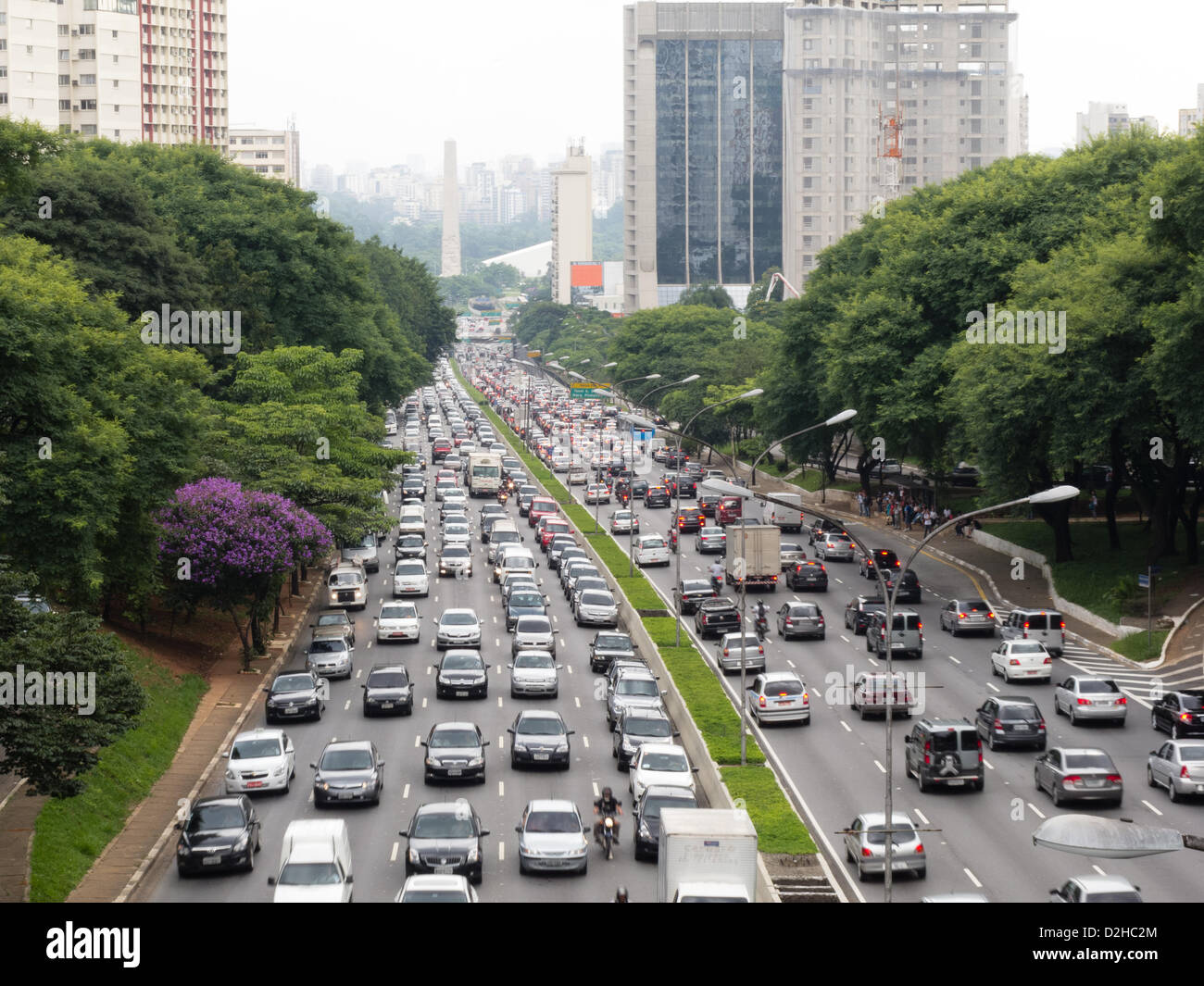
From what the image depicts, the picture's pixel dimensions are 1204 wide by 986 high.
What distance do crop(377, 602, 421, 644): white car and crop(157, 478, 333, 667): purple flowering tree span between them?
14.6 ft

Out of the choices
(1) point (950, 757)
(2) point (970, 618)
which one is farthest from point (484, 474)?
(1) point (950, 757)

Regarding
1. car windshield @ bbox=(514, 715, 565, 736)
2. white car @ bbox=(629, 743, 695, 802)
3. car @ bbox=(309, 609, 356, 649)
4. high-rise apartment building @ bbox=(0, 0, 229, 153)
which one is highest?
high-rise apartment building @ bbox=(0, 0, 229, 153)

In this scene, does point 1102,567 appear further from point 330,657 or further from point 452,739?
point 452,739

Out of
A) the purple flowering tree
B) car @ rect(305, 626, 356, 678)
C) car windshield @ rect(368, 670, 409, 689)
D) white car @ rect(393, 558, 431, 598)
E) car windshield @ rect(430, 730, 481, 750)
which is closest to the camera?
car windshield @ rect(430, 730, 481, 750)

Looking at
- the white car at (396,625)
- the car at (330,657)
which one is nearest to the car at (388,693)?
the car at (330,657)

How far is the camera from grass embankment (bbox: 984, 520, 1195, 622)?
53.6m

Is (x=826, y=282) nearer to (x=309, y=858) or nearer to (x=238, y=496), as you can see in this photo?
(x=238, y=496)

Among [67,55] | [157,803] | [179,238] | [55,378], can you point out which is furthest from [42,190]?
[67,55]

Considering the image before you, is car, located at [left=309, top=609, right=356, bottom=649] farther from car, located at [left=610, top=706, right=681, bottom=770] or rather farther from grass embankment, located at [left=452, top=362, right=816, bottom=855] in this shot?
car, located at [left=610, top=706, right=681, bottom=770]

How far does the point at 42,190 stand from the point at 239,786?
33366 mm

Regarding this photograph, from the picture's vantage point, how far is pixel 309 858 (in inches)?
1024

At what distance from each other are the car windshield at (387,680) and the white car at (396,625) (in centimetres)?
920

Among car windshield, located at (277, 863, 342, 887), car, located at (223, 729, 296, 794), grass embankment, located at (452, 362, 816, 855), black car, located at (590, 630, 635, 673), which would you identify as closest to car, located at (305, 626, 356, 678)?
black car, located at (590, 630, 635, 673)

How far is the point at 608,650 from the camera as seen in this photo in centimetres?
4866
